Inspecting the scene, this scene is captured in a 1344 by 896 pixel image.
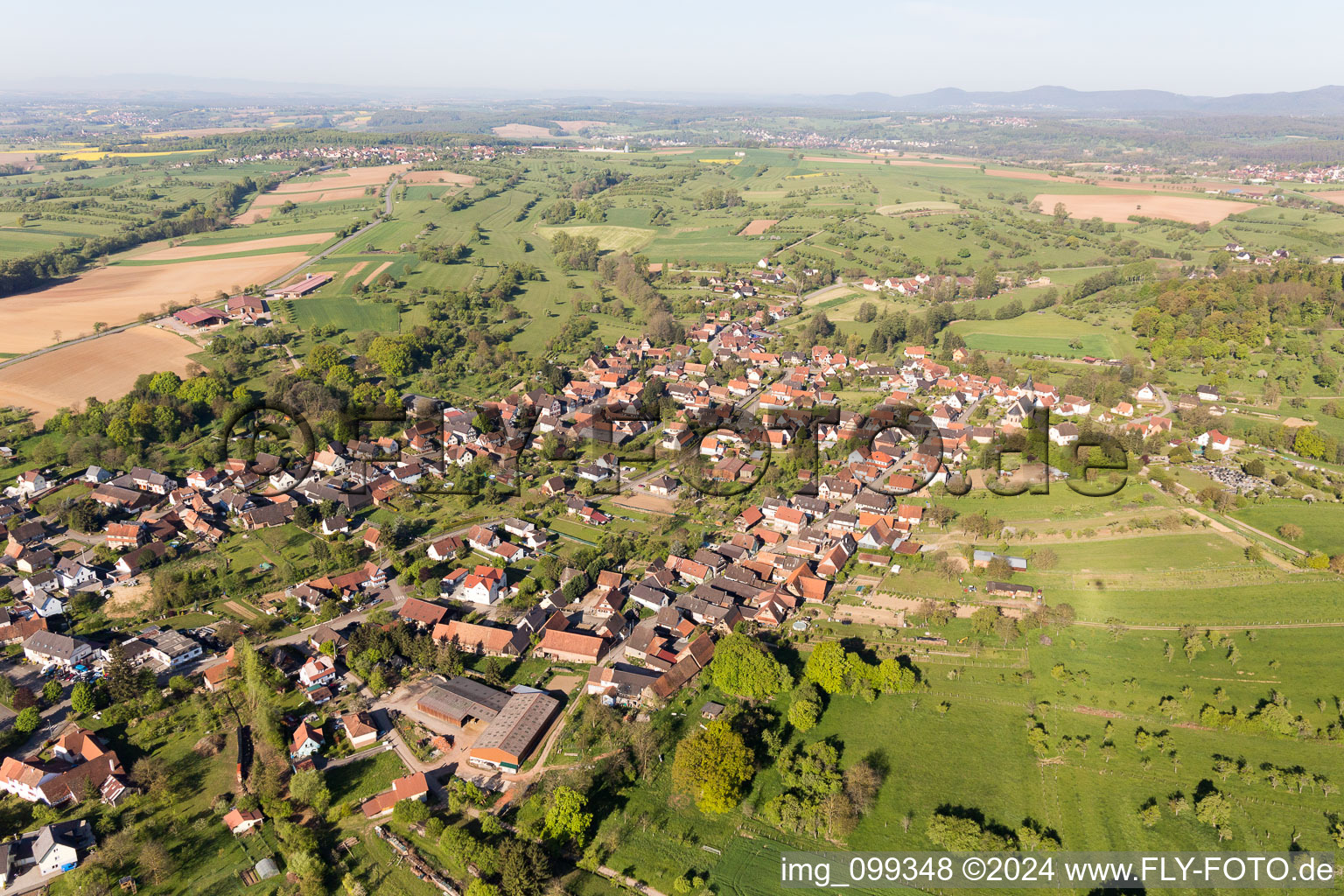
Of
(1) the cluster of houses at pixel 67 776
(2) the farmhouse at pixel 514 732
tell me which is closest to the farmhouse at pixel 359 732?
(2) the farmhouse at pixel 514 732

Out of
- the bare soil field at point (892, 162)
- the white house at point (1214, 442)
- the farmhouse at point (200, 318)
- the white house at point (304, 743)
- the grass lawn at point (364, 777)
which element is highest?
the bare soil field at point (892, 162)

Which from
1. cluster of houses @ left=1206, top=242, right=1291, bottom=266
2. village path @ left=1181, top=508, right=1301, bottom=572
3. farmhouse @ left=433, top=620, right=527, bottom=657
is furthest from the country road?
cluster of houses @ left=1206, top=242, right=1291, bottom=266

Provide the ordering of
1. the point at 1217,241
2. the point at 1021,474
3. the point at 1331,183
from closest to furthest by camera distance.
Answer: the point at 1021,474 < the point at 1217,241 < the point at 1331,183

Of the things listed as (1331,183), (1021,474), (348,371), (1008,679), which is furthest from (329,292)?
(1331,183)

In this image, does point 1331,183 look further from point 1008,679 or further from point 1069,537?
point 1008,679

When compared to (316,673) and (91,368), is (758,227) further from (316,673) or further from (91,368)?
(316,673)

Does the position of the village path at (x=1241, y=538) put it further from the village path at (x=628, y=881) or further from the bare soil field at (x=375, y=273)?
the bare soil field at (x=375, y=273)

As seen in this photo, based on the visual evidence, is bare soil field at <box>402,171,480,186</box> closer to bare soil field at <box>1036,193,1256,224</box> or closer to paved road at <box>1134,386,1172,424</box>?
bare soil field at <box>1036,193,1256,224</box>

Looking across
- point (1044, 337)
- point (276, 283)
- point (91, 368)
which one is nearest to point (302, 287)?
point (276, 283)
